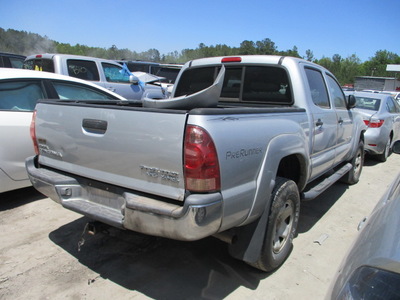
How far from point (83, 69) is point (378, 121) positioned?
7.06 metres

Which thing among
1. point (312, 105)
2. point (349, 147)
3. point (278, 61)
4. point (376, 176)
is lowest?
point (376, 176)

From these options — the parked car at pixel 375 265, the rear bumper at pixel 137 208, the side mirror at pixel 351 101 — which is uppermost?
the side mirror at pixel 351 101

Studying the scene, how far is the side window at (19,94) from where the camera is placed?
4082mm

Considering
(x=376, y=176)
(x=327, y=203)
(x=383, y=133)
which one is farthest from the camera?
(x=383, y=133)

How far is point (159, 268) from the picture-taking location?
2.98m

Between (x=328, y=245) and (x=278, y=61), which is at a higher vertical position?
(x=278, y=61)

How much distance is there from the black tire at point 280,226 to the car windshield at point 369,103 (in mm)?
5658

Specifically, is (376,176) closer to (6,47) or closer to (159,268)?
(159,268)

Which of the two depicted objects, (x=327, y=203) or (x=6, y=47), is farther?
(x=6, y=47)

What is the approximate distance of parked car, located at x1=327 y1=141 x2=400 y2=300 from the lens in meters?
1.25

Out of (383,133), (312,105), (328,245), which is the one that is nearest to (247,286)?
(328,245)

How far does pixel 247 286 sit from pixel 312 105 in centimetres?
205

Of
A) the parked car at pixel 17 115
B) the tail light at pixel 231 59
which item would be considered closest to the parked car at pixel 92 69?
the parked car at pixel 17 115

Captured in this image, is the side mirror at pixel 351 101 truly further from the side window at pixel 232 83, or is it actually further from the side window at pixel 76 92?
the side window at pixel 76 92
